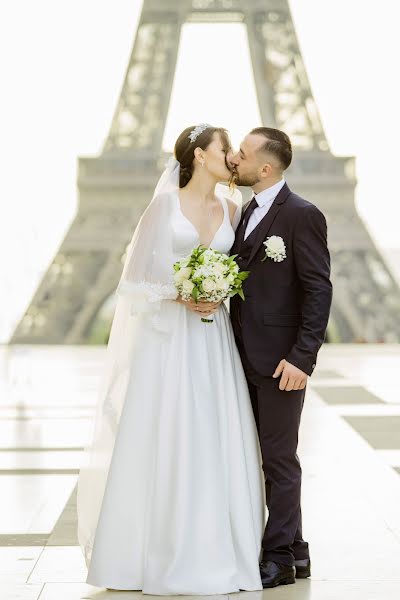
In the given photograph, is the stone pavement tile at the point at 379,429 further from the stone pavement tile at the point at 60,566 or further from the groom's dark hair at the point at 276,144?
the groom's dark hair at the point at 276,144

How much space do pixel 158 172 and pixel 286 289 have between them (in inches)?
819

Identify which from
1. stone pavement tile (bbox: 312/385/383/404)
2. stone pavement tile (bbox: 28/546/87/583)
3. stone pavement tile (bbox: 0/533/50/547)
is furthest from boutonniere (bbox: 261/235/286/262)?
stone pavement tile (bbox: 312/385/383/404)

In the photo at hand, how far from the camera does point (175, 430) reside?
397 centimetres

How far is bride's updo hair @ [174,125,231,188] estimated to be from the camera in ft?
13.5

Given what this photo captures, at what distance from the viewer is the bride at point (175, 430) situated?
3.87m

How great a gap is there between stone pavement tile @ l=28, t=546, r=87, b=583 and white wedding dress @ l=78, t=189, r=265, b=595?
0.64 feet

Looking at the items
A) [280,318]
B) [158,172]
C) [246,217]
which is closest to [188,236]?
[246,217]

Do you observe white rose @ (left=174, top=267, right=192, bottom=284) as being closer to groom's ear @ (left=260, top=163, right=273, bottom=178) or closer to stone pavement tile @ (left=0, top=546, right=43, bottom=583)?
groom's ear @ (left=260, top=163, right=273, bottom=178)

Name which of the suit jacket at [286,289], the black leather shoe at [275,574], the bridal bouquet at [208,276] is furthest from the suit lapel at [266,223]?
the black leather shoe at [275,574]

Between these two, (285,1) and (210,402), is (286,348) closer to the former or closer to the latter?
(210,402)

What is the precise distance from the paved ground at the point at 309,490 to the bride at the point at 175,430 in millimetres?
163

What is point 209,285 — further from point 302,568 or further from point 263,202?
point 302,568

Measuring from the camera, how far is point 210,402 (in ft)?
13.1

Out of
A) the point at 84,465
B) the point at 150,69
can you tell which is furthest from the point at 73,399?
the point at 150,69
